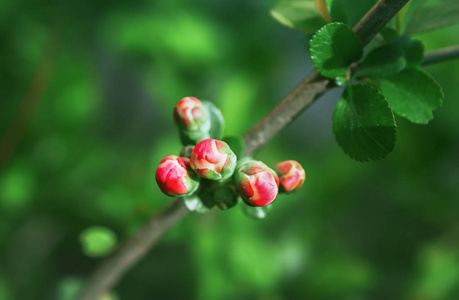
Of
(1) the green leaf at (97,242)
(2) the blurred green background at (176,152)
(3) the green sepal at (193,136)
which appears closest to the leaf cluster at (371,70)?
(3) the green sepal at (193,136)

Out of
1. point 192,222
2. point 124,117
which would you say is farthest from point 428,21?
point 124,117

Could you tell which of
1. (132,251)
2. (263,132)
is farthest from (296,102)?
(132,251)

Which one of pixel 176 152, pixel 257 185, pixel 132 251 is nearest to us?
pixel 257 185

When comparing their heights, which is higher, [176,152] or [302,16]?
[302,16]

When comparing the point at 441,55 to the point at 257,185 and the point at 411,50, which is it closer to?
the point at 411,50

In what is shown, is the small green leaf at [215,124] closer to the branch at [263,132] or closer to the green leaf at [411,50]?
the branch at [263,132]

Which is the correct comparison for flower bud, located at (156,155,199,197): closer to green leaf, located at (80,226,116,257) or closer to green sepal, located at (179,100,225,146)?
green sepal, located at (179,100,225,146)

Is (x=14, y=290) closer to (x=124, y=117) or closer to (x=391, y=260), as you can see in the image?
(x=124, y=117)
